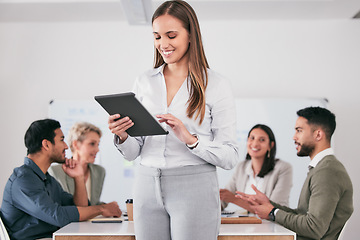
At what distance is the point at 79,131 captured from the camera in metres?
4.88

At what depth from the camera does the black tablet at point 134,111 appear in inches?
55.4

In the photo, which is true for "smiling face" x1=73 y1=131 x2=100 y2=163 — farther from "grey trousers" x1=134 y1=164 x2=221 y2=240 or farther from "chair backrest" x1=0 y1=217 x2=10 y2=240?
"grey trousers" x1=134 y1=164 x2=221 y2=240

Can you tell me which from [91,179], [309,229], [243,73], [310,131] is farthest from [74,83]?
[309,229]

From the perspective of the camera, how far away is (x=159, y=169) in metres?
1.52

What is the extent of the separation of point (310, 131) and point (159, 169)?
1.92 meters

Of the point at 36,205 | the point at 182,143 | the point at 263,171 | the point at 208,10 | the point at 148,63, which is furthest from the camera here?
the point at 148,63

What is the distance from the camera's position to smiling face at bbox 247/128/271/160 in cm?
464

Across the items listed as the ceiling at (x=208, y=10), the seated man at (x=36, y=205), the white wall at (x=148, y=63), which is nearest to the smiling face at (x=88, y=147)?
the white wall at (x=148, y=63)

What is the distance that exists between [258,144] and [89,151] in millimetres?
1704

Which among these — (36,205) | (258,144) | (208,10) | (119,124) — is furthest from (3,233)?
(208,10)

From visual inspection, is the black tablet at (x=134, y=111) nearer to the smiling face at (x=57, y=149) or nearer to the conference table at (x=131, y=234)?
the conference table at (x=131, y=234)

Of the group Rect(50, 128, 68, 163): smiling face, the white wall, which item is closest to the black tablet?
Rect(50, 128, 68, 163): smiling face

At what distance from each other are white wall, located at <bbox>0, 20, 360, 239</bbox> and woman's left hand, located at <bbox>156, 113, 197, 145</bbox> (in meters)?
3.95

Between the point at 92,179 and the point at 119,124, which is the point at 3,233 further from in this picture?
the point at 92,179
